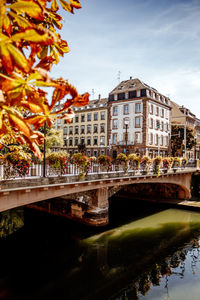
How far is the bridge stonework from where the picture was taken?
991cm

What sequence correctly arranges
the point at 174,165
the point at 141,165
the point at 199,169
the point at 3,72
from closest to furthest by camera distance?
the point at 3,72 < the point at 141,165 < the point at 174,165 < the point at 199,169

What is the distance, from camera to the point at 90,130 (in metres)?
47.2

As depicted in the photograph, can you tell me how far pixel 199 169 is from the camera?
2817 cm

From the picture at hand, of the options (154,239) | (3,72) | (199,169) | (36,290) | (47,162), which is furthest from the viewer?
(199,169)

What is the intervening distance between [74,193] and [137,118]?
93.7ft

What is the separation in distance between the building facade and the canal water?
2315 cm

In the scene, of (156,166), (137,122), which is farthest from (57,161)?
(137,122)

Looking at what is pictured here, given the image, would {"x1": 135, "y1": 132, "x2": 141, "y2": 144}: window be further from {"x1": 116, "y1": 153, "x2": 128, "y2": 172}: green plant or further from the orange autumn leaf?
the orange autumn leaf

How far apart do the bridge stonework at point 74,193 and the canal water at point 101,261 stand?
94cm

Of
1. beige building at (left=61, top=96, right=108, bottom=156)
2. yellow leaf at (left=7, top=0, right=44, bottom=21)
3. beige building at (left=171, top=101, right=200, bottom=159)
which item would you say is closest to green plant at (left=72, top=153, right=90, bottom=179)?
yellow leaf at (left=7, top=0, right=44, bottom=21)

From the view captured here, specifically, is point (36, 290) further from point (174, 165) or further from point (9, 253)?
point (174, 165)

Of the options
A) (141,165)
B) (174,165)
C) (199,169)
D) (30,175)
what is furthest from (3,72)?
(199,169)

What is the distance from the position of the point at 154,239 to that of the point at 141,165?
549 centimetres

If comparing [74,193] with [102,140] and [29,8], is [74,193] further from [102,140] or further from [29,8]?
[102,140]
